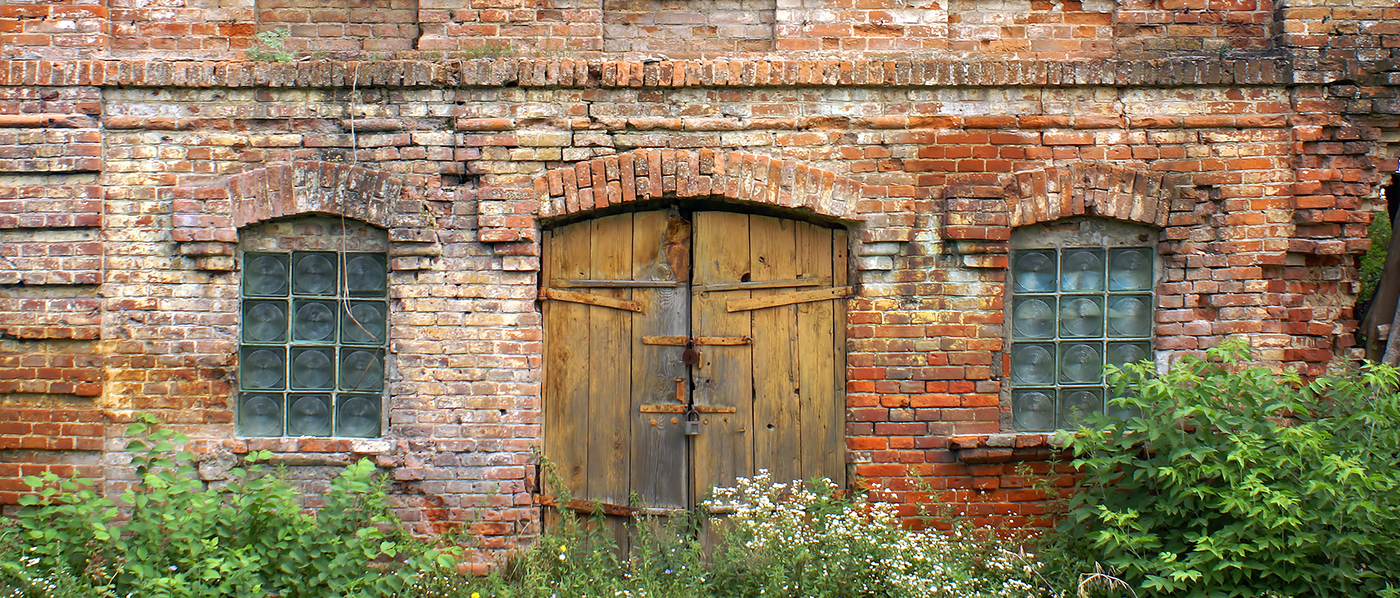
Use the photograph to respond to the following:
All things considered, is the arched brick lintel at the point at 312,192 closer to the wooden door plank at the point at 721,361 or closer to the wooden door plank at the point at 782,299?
the wooden door plank at the point at 721,361

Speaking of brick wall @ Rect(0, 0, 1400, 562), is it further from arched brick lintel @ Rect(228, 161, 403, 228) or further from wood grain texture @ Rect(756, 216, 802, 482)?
wood grain texture @ Rect(756, 216, 802, 482)

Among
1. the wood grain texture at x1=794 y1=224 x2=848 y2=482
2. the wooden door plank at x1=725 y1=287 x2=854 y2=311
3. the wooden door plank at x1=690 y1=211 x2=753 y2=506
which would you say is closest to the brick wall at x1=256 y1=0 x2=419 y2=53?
the wooden door plank at x1=690 y1=211 x2=753 y2=506

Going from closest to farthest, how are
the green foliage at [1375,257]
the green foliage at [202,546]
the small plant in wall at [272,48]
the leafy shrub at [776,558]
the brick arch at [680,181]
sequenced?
1. the green foliage at [202,546]
2. the leafy shrub at [776,558]
3. the brick arch at [680,181]
4. the small plant in wall at [272,48]
5. the green foliage at [1375,257]

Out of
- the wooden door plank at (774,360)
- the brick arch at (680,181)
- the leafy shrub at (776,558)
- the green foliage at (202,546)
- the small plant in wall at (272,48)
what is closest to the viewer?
the green foliage at (202,546)

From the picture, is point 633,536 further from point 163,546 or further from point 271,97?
point 271,97

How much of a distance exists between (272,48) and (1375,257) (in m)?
6.72

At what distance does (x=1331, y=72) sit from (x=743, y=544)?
413 centimetres

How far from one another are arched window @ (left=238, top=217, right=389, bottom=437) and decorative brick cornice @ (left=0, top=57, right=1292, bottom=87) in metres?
0.85

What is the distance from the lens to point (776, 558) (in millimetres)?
4000

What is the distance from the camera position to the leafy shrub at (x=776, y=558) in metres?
3.99

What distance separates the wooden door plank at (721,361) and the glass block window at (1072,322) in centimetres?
154

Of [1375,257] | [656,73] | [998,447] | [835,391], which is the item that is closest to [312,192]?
[656,73]

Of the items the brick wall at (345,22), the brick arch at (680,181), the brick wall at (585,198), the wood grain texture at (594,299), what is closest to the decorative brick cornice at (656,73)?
the brick wall at (585,198)

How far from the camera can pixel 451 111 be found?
463 cm
